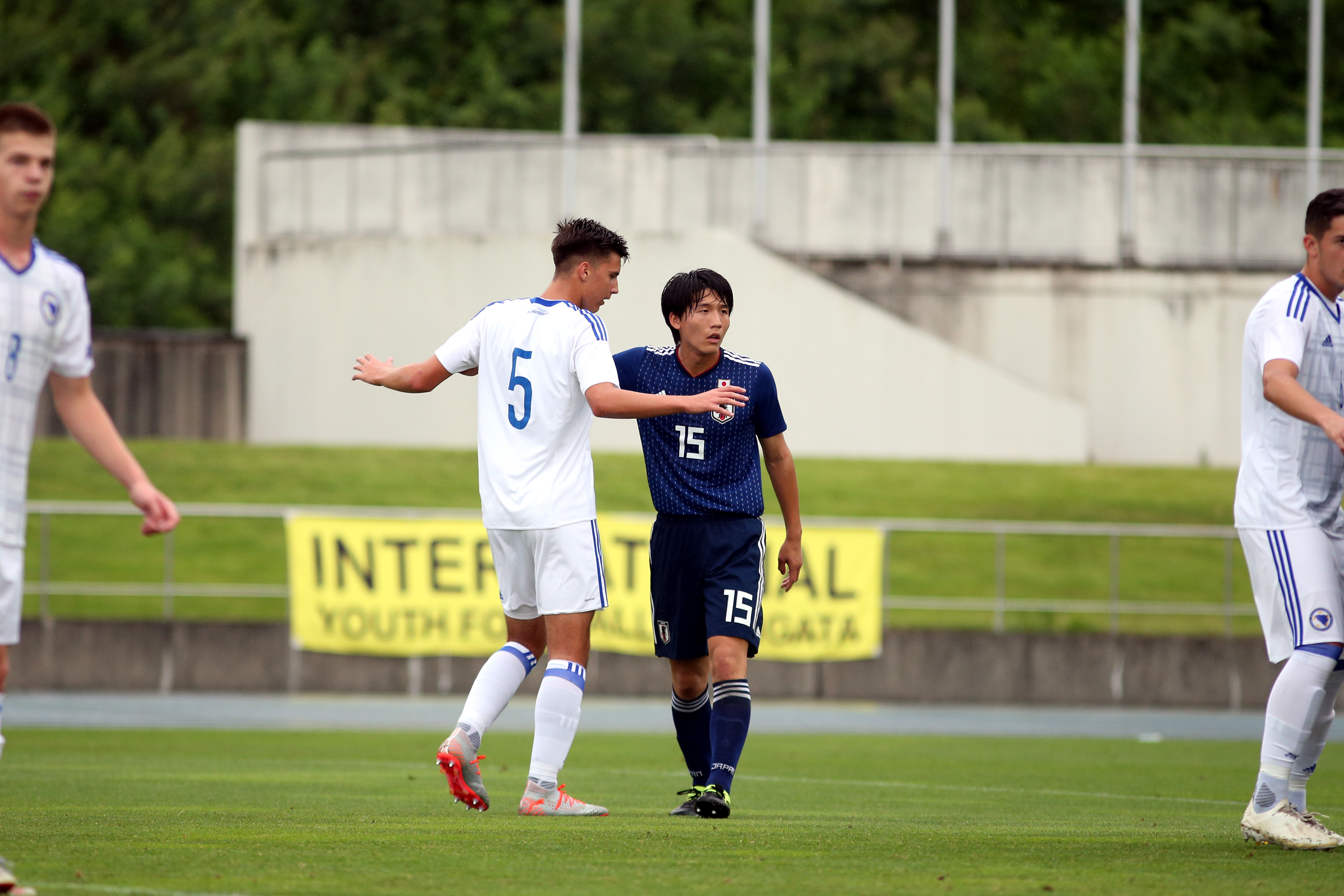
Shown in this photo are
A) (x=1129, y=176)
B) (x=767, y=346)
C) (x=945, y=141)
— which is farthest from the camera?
(x=945, y=141)

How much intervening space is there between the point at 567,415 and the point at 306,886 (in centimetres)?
250

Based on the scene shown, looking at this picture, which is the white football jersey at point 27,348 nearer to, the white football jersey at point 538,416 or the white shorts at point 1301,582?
the white football jersey at point 538,416

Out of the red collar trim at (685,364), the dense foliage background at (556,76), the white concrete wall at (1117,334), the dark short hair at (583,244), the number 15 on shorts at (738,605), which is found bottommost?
the number 15 on shorts at (738,605)

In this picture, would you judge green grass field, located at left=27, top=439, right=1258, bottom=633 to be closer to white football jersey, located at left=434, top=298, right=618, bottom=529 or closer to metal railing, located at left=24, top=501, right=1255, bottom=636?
metal railing, located at left=24, top=501, right=1255, bottom=636

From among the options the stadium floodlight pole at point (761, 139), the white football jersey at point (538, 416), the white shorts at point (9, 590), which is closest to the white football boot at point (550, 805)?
the white football jersey at point (538, 416)

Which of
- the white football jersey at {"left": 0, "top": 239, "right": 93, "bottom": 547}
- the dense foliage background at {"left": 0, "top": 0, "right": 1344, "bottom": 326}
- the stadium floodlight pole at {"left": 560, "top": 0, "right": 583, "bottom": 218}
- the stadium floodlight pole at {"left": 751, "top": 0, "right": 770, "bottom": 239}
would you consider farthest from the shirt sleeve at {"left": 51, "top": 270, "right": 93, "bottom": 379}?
the dense foliage background at {"left": 0, "top": 0, "right": 1344, "bottom": 326}

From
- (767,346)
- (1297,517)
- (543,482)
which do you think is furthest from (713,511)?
(767,346)

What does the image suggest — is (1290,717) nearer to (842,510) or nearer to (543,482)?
(543,482)

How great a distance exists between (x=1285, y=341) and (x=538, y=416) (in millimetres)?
2813

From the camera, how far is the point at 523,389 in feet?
22.3

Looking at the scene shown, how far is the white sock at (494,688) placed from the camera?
669 centimetres

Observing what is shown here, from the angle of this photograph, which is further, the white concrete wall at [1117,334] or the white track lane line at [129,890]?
the white concrete wall at [1117,334]

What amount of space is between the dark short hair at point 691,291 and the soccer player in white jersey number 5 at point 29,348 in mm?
2619

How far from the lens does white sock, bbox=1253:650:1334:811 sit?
6047 millimetres
